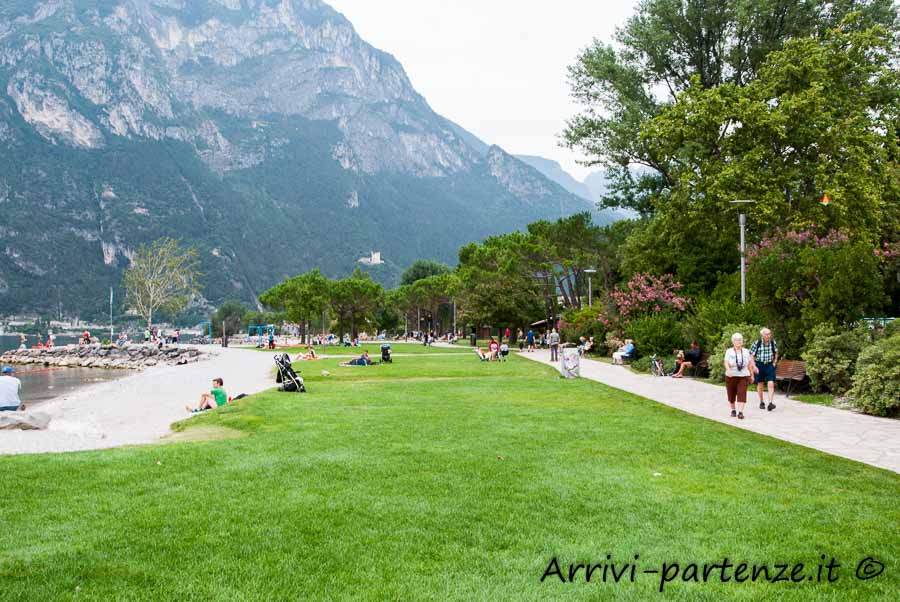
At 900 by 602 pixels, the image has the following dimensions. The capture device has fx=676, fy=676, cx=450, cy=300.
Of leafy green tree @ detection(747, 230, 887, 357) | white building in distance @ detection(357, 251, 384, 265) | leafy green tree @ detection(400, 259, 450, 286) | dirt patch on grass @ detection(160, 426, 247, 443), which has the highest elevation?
white building in distance @ detection(357, 251, 384, 265)

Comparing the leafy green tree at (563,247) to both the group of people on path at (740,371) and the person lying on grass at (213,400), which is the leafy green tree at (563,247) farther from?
the person lying on grass at (213,400)

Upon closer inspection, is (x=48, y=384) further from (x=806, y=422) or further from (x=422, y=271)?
(x=422, y=271)

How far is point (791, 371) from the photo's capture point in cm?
1591

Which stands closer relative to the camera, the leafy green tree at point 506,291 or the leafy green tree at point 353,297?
the leafy green tree at point 506,291

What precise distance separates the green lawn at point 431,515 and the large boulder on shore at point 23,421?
4303 mm

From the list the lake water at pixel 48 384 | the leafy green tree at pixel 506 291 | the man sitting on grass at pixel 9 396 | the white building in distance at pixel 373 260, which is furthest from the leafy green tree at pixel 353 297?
the white building in distance at pixel 373 260

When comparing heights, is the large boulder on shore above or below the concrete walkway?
below

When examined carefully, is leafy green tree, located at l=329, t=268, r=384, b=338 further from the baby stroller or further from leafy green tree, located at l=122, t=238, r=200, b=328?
the baby stroller

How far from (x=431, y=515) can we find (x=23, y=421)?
377 inches

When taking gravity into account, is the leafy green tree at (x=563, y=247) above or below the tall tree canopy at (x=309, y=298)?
above

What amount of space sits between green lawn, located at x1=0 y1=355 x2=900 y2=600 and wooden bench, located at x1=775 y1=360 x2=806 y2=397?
271 inches

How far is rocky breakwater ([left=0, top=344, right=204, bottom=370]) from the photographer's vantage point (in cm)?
5149

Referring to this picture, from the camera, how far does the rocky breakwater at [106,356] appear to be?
51.5 m

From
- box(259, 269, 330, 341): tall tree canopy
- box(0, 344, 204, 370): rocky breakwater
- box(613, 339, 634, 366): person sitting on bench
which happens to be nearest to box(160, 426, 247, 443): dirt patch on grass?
box(613, 339, 634, 366): person sitting on bench
